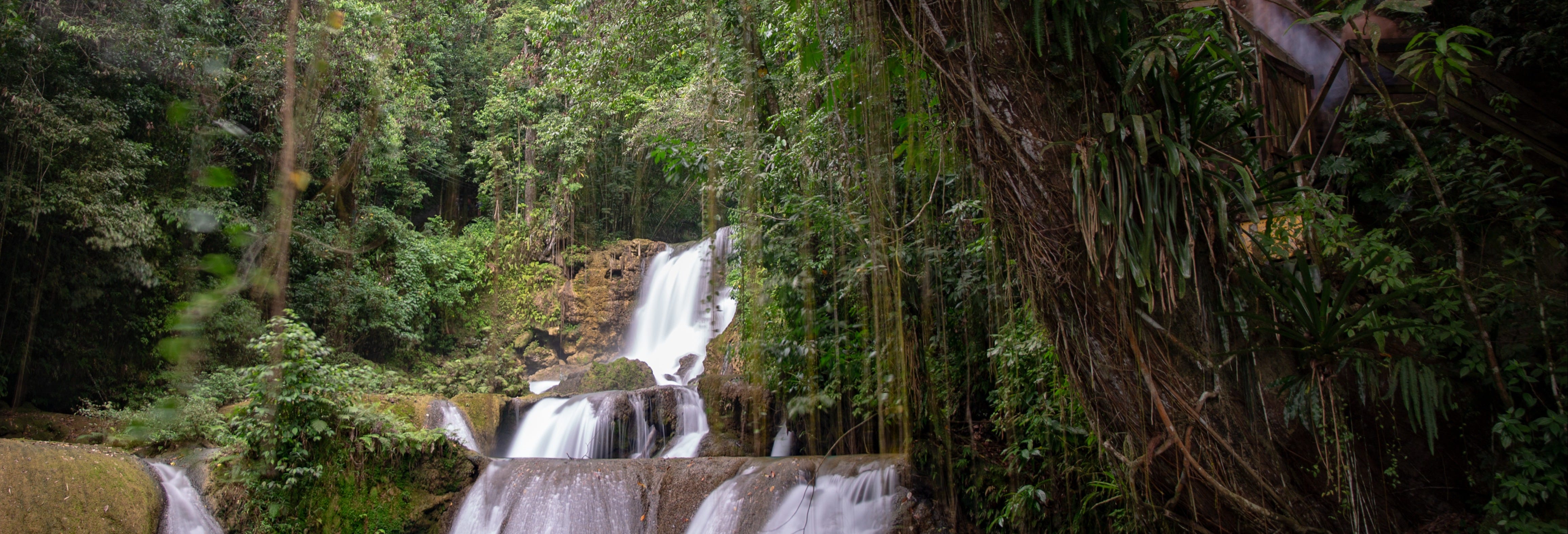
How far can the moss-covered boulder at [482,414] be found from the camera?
892 centimetres

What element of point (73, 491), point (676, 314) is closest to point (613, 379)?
point (676, 314)

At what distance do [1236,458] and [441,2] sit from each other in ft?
30.9

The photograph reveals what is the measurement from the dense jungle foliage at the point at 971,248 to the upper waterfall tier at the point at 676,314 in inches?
152

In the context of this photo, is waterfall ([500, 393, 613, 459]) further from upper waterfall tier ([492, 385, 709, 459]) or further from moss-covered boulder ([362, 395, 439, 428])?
moss-covered boulder ([362, 395, 439, 428])

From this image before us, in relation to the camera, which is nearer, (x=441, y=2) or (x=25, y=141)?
(x=25, y=141)

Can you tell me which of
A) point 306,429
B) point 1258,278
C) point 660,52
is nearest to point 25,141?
point 306,429

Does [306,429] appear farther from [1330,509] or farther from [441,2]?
[1330,509]

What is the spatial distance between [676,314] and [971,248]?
10.6m

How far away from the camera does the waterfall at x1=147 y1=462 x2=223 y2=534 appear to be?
564cm

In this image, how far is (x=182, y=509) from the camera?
226 inches

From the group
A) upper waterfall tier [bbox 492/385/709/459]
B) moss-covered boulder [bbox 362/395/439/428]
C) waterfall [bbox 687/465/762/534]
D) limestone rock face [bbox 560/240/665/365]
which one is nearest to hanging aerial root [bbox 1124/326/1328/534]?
waterfall [bbox 687/465/762/534]

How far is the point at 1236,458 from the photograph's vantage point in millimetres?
2391

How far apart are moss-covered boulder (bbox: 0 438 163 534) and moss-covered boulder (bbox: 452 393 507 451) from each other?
132 inches

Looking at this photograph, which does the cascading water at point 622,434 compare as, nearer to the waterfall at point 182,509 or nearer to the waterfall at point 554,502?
the waterfall at point 554,502
